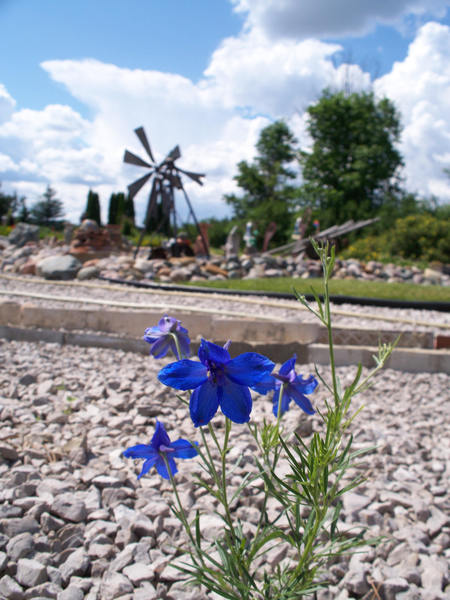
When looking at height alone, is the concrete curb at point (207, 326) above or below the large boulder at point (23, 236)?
below

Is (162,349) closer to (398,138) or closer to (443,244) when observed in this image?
(443,244)

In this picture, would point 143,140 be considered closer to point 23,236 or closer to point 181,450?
point 23,236

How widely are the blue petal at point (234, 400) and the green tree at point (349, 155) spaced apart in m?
24.6

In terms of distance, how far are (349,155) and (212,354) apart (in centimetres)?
2710

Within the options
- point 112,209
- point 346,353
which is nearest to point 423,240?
point 346,353

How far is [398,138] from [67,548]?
93.7 ft

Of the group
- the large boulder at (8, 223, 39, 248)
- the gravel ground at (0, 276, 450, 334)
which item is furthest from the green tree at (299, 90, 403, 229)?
the gravel ground at (0, 276, 450, 334)

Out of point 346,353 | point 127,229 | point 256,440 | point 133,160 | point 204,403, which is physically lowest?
point 346,353

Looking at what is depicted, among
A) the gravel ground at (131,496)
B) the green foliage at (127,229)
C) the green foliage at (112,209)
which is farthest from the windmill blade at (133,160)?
the green foliage at (112,209)

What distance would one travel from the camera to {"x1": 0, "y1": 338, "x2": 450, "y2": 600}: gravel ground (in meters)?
1.38

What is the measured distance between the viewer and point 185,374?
0.75 meters

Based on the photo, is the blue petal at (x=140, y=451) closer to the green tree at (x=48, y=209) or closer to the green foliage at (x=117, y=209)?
the green foliage at (x=117, y=209)

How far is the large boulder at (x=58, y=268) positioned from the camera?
9.23 meters

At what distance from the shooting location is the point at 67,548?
1.47 metres
